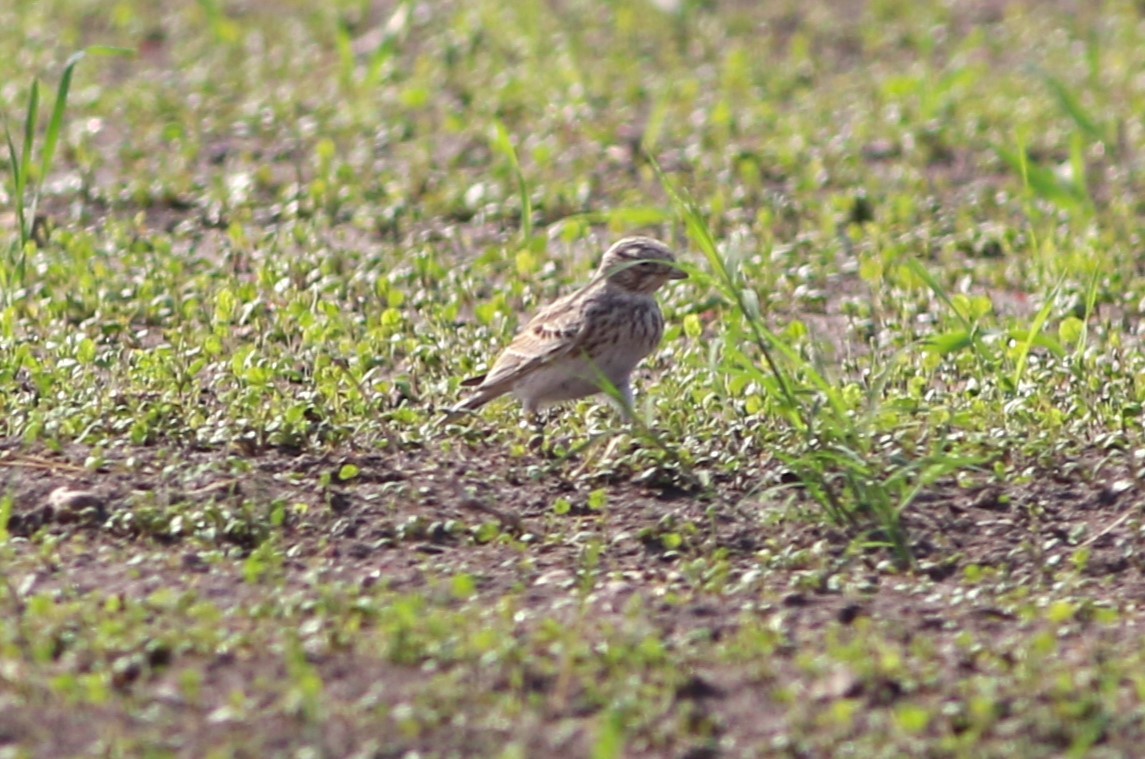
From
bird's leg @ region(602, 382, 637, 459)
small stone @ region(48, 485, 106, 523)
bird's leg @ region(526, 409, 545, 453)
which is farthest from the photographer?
bird's leg @ region(526, 409, 545, 453)

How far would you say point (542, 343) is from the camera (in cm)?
707

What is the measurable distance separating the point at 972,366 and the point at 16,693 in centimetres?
401

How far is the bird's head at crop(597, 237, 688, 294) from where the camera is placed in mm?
7273

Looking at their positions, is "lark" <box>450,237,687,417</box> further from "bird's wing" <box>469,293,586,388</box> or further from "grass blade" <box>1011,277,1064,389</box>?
"grass blade" <box>1011,277,1064,389</box>

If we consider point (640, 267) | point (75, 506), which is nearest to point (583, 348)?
point (640, 267)

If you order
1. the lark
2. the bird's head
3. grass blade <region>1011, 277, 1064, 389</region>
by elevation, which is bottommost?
grass blade <region>1011, 277, 1064, 389</region>

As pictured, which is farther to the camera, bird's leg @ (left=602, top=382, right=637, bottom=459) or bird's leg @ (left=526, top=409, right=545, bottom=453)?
bird's leg @ (left=526, top=409, right=545, bottom=453)

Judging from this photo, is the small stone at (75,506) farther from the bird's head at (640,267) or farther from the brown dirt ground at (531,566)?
the bird's head at (640,267)

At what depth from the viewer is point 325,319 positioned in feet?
26.4

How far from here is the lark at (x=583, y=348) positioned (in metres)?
6.98

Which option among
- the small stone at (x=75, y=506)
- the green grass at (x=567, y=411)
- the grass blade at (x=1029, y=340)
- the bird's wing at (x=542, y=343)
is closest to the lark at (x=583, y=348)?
the bird's wing at (x=542, y=343)

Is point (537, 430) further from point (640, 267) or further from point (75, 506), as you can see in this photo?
point (75, 506)


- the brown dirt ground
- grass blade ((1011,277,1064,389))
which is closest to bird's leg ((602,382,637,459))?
the brown dirt ground

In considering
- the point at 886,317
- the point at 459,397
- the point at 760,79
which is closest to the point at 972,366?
the point at 886,317
